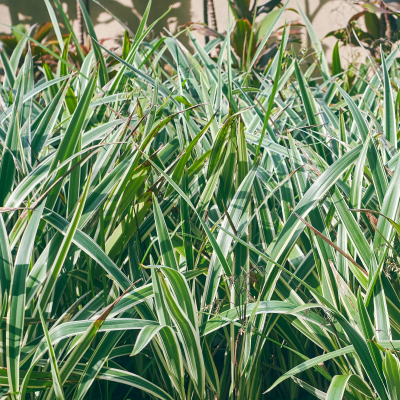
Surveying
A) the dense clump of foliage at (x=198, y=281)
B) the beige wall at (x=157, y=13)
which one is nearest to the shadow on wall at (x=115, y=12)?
the beige wall at (x=157, y=13)

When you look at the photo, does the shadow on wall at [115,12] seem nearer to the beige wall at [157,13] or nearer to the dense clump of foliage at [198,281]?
the beige wall at [157,13]

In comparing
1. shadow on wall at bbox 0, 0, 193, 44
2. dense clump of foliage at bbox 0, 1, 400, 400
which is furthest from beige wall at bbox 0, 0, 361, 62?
dense clump of foliage at bbox 0, 1, 400, 400

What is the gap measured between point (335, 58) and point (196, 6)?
2.87 m

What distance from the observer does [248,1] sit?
2779mm

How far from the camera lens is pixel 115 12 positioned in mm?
4113

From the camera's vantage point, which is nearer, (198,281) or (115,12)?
→ (198,281)

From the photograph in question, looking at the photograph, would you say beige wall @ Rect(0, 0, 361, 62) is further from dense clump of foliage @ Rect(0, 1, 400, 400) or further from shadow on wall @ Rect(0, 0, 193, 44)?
dense clump of foliage @ Rect(0, 1, 400, 400)

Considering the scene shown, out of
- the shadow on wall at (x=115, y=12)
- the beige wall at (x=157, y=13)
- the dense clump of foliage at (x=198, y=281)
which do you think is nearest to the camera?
the dense clump of foliage at (x=198, y=281)

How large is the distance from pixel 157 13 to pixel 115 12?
1.54ft

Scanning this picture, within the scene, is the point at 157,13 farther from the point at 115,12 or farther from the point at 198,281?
the point at 198,281

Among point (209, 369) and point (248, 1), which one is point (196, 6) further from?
point (209, 369)

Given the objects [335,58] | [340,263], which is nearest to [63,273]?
[340,263]

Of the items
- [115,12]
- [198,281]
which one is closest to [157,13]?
Result: [115,12]

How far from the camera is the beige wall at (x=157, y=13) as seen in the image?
349 cm
